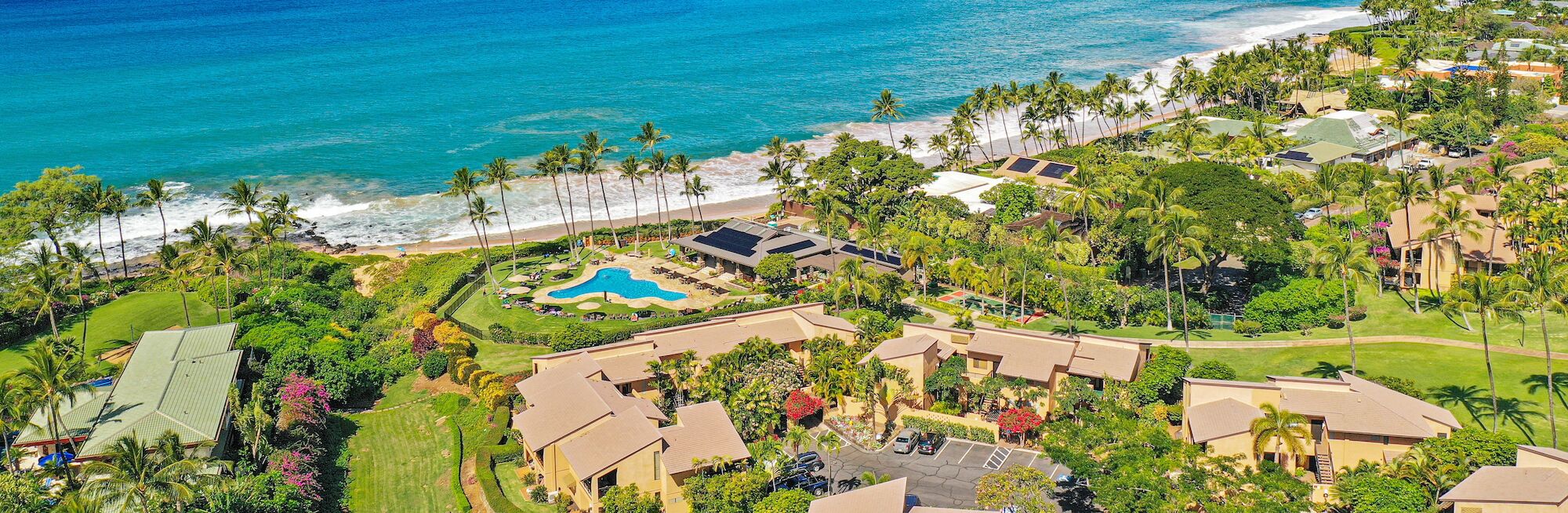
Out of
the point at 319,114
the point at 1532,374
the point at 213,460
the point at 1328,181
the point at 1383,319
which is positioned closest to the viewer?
the point at 213,460

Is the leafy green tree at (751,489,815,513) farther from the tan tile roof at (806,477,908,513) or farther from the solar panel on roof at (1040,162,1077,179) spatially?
the solar panel on roof at (1040,162,1077,179)

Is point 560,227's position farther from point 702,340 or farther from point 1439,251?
point 1439,251

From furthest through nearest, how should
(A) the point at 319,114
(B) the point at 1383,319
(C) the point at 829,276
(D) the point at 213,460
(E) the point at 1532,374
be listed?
(A) the point at 319,114 < (C) the point at 829,276 < (B) the point at 1383,319 < (E) the point at 1532,374 < (D) the point at 213,460

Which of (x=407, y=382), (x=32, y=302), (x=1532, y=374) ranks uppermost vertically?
(x=32, y=302)

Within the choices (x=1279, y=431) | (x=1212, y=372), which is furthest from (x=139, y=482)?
(x=1212, y=372)

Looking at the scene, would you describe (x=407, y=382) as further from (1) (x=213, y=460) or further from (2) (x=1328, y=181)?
(2) (x=1328, y=181)

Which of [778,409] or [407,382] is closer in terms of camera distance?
[778,409]

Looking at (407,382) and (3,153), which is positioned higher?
(3,153)

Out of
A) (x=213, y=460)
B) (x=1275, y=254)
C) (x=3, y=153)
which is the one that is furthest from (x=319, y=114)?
(x=1275, y=254)

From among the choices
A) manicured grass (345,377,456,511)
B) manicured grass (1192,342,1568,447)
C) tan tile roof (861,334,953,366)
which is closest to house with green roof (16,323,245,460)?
manicured grass (345,377,456,511)
